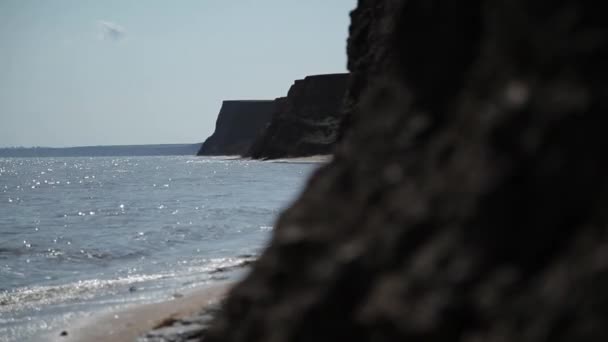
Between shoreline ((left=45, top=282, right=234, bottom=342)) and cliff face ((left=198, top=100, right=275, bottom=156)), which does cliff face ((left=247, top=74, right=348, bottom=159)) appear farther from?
shoreline ((left=45, top=282, right=234, bottom=342))

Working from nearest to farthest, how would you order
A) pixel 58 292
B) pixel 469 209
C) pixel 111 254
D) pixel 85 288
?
pixel 469 209
pixel 58 292
pixel 85 288
pixel 111 254

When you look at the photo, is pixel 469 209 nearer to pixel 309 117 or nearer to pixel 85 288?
pixel 85 288

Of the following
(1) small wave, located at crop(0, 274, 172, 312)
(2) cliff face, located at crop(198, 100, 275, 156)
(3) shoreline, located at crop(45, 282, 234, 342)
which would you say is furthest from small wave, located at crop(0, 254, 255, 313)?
(2) cliff face, located at crop(198, 100, 275, 156)

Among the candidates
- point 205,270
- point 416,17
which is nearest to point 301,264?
point 416,17

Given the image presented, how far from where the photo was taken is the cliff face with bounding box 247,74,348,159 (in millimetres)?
97312

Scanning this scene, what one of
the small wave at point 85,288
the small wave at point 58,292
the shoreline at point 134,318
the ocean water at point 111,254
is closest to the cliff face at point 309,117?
the ocean water at point 111,254

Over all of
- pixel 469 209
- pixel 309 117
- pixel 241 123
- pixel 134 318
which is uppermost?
pixel 241 123

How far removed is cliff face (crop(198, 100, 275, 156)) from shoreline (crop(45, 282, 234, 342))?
142 metres

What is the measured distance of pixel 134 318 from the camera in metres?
9.48

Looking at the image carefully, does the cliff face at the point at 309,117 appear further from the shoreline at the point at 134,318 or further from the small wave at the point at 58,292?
the shoreline at the point at 134,318

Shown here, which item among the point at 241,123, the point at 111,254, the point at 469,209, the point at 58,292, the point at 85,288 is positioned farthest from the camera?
the point at 241,123

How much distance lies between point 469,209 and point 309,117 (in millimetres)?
99296

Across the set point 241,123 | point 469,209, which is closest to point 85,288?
point 469,209

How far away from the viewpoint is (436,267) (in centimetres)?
133
